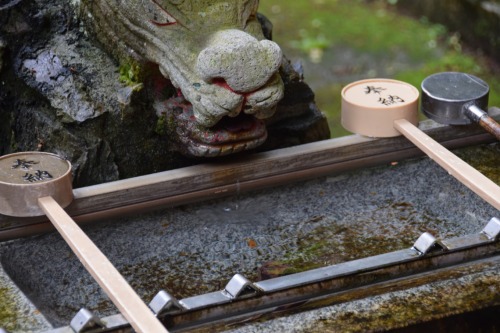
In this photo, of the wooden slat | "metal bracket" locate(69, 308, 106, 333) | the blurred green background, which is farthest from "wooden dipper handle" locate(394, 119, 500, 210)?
the blurred green background

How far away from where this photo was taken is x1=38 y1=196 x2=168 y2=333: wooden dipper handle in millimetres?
2553

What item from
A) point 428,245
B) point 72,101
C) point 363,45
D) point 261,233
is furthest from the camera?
point 363,45

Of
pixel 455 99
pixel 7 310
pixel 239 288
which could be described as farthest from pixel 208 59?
pixel 455 99

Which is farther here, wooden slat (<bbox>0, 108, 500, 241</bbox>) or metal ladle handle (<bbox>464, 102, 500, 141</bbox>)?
metal ladle handle (<bbox>464, 102, 500, 141</bbox>)

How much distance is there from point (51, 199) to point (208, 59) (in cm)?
69

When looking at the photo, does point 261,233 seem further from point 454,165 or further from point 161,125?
point 454,165

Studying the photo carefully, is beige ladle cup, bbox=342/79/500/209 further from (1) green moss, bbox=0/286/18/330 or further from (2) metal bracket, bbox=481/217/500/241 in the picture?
(1) green moss, bbox=0/286/18/330

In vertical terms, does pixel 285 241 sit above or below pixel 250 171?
below

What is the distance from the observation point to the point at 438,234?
356 cm

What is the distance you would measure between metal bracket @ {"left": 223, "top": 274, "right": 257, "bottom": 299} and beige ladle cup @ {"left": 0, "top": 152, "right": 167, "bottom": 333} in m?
0.32

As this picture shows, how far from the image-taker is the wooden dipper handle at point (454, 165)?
10.2 ft

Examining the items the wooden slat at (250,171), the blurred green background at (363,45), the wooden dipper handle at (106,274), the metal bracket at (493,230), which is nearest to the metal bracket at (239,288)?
the wooden dipper handle at (106,274)

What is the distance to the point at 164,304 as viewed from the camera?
2719mm

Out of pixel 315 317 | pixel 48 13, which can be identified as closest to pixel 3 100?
pixel 48 13
